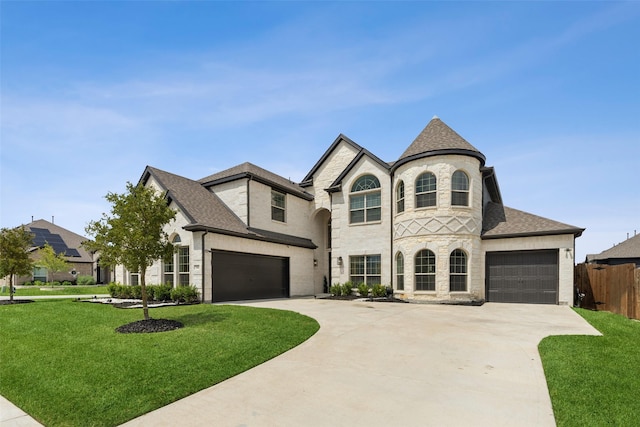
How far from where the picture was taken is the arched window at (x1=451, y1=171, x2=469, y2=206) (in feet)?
56.7

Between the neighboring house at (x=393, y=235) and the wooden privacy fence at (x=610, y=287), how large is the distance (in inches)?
41.2

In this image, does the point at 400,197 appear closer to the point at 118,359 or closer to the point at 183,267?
the point at 183,267

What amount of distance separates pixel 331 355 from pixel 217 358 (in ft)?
7.59

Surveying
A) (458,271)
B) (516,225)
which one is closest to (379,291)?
(458,271)

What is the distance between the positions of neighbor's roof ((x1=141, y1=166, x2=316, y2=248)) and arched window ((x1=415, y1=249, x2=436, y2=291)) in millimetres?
7861

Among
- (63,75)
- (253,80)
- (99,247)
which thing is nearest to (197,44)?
(253,80)

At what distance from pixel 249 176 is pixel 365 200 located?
721cm

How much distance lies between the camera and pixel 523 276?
17078 mm

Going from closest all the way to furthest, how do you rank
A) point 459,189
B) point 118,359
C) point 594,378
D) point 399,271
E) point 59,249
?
point 594,378 < point 118,359 < point 459,189 < point 399,271 < point 59,249

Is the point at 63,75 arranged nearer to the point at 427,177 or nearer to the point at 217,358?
the point at 217,358

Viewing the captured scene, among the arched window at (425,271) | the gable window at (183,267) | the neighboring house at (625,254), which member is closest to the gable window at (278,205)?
the gable window at (183,267)

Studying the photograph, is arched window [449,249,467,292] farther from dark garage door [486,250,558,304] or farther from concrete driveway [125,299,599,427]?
concrete driveway [125,299,599,427]

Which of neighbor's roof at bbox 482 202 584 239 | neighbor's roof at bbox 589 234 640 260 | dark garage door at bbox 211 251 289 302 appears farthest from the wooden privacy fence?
neighbor's roof at bbox 589 234 640 260

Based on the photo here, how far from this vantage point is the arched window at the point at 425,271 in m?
17.2
